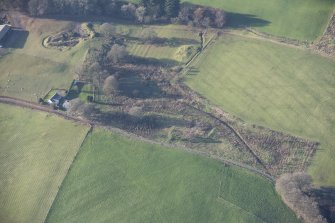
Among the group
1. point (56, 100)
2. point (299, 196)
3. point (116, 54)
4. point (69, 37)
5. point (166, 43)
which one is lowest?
point (299, 196)

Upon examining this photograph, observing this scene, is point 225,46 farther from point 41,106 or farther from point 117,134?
point 41,106

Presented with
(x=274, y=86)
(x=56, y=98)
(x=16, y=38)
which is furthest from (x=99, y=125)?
(x=274, y=86)

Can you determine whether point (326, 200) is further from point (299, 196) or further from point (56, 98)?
point (56, 98)

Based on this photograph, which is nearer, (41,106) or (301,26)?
(41,106)

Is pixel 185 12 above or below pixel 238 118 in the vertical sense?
above

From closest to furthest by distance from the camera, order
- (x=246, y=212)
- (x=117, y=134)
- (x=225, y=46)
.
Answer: (x=246, y=212) → (x=117, y=134) → (x=225, y=46)

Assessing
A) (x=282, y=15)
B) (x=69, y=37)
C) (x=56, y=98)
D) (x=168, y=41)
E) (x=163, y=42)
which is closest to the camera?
(x=56, y=98)

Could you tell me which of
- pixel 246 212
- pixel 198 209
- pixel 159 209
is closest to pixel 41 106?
pixel 159 209
